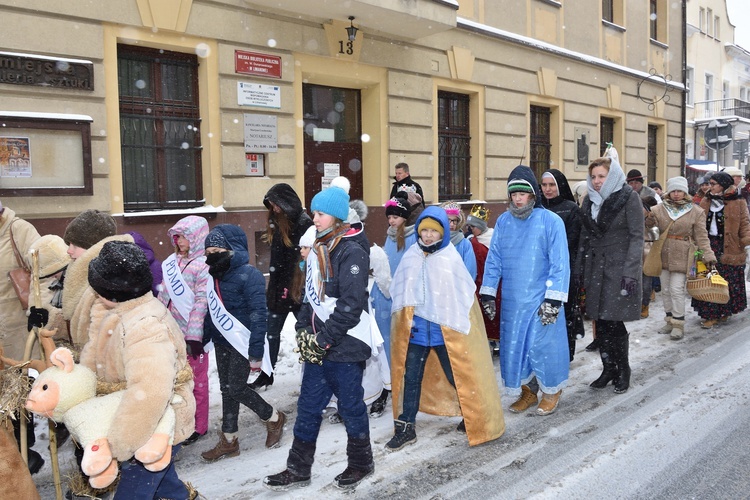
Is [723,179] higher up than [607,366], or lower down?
higher up

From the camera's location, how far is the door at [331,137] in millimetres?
9844

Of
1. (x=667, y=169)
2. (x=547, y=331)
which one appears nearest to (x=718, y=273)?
(x=547, y=331)

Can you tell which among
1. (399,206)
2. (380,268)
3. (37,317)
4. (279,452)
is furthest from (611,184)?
(37,317)

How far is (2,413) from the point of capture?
2.54 m

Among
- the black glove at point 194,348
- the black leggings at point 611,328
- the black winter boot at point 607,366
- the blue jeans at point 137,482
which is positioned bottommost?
the black winter boot at point 607,366

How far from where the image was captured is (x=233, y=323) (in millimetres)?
3908

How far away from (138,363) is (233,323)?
4.85 ft

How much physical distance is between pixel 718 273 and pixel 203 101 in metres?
7.09

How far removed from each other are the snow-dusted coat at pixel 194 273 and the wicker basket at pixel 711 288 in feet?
19.6

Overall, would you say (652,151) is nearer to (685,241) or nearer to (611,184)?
(685,241)

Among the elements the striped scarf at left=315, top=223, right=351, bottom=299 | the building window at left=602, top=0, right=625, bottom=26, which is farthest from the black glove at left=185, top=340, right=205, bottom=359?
the building window at left=602, top=0, right=625, bottom=26

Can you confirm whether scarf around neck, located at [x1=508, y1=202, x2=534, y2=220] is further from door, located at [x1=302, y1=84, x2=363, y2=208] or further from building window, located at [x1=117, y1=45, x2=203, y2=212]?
door, located at [x1=302, y1=84, x2=363, y2=208]

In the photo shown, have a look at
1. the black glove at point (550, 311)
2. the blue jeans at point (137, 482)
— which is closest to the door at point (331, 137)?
the black glove at point (550, 311)

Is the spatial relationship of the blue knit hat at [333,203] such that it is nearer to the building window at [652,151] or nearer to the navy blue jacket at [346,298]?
the navy blue jacket at [346,298]
